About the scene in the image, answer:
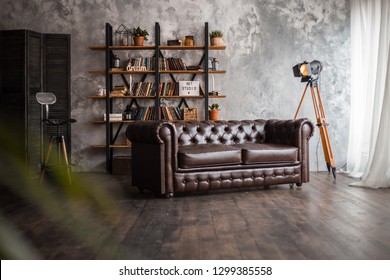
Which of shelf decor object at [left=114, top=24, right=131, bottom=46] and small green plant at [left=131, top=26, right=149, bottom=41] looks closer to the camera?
small green plant at [left=131, top=26, right=149, bottom=41]

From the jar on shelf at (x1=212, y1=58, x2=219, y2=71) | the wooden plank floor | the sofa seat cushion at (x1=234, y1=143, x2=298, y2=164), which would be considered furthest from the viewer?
the jar on shelf at (x1=212, y1=58, x2=219, y2=71)

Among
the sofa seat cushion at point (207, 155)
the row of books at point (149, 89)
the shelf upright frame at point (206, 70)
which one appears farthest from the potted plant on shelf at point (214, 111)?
the sofa seat cushion at point (207, 155)

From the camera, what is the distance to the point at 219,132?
5543 millimetres

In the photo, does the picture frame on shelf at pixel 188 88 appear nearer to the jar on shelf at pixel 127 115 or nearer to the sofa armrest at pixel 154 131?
the jar on shelf at pixel 127 115

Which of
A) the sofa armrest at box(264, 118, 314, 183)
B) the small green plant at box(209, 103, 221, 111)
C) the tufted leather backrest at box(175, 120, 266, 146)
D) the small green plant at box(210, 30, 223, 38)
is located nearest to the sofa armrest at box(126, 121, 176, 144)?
the tufted leather backrest at box(175, 120, 266, 146)

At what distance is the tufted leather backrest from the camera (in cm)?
528

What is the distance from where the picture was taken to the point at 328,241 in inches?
114

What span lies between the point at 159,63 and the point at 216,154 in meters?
2.64

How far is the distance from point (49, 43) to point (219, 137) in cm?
317

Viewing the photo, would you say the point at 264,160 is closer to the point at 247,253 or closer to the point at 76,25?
the point at 247,253

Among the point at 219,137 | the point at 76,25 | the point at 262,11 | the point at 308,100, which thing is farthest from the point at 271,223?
→ the point at 76,25

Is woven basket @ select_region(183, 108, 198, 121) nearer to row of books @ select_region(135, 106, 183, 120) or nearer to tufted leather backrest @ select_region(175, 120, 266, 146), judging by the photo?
row of books @ select_region(135, 106, 183, 120)

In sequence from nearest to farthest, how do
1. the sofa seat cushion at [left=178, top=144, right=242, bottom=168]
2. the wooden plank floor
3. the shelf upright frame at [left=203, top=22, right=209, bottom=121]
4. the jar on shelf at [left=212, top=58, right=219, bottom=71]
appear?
1. the wooden plank floor
2. the sofa seat cushion at [left=178, top=144, right=242, bottom=168]
3. the shelf upright frame at [left=203, top=22, right=209, bottom=121]
4. the jar on shelf at [left=212, top=58, right=219, bottom=71]

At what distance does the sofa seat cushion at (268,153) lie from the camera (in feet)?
16.5
